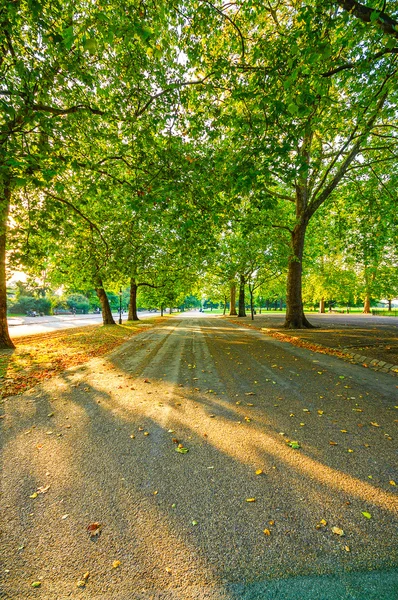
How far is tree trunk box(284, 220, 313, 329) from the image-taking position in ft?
48.9

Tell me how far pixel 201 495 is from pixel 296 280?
1460cm

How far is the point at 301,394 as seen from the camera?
5.14 metres

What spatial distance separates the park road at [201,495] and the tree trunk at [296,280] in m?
10.8

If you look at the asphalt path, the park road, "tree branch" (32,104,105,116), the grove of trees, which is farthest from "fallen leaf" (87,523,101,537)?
the asphalt path

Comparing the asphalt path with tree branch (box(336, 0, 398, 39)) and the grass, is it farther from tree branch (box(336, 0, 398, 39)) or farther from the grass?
tree branch (box(336, 0, 398, 39))

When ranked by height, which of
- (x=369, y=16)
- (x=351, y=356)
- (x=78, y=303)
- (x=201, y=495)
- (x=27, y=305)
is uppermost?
(x=369, y=16)

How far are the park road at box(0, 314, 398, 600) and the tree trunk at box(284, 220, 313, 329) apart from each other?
10.8 meters

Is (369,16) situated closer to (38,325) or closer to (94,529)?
(94,529)

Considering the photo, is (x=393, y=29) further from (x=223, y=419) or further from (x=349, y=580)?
(x=349, y=580)

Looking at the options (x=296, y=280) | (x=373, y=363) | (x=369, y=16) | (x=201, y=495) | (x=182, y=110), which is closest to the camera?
(x=201, y=495)

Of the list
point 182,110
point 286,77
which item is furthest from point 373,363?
point 182,110

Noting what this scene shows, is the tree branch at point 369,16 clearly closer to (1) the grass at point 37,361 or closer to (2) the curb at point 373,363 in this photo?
(2) the curb at point 373,363

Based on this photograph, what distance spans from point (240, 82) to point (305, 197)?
351 inches

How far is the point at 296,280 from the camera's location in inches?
610
